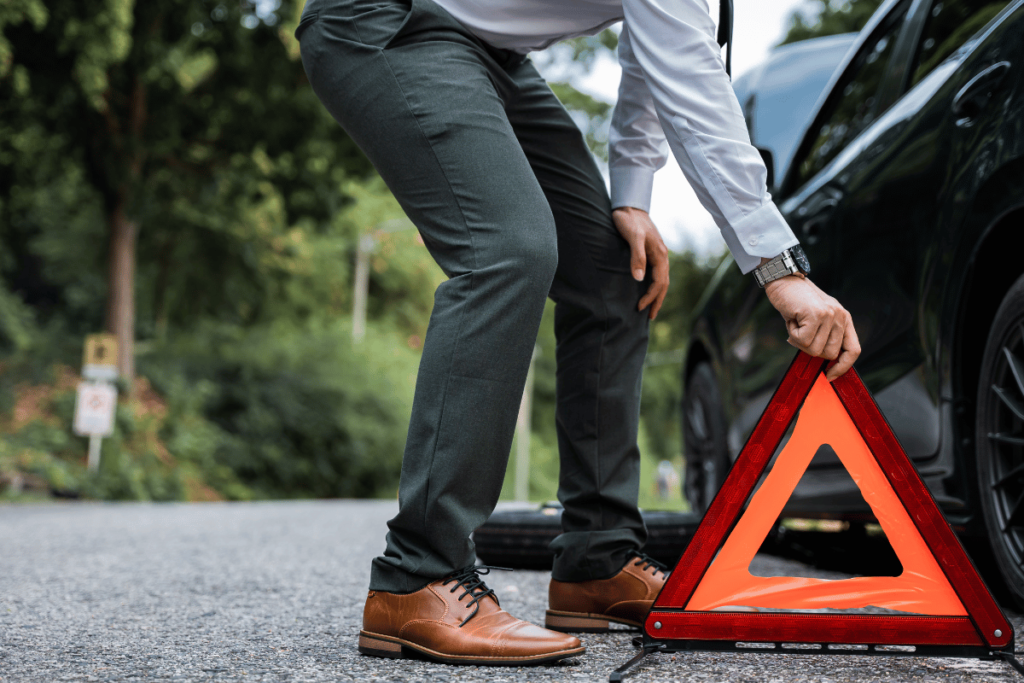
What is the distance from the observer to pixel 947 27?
10.2 feet

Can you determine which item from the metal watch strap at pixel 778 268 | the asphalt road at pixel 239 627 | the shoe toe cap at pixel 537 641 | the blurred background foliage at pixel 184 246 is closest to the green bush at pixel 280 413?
the blurred background foliage at pixel 184 246

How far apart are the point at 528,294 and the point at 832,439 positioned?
0.64 meters

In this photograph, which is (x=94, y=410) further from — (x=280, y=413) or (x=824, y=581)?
(x=824, y=581)

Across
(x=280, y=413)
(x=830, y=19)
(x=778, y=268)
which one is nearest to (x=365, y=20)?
(x=778, y=268)

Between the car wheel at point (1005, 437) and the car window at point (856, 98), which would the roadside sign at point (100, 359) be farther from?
the car wheel at point (1005, 437)

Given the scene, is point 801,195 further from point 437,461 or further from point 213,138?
point 213,138

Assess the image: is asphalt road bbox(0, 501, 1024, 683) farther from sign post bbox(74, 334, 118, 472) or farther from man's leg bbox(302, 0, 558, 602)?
sign post bbox(74, 334, 118, 472)

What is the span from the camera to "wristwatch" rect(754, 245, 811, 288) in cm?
190

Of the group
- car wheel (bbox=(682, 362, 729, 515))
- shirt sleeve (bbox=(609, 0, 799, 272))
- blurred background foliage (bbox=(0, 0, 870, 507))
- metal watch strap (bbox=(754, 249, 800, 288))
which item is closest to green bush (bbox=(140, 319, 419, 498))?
blurred background foliage (bbox=(0, 0, 870, 507))

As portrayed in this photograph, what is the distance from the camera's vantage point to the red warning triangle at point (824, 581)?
5.93 ft

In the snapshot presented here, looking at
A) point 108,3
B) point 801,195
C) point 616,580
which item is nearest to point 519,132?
point 616,580

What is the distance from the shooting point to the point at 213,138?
1562 cm

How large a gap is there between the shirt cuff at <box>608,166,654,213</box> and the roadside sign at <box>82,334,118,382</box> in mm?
12798

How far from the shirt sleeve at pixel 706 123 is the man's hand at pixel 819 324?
0.32 feet
